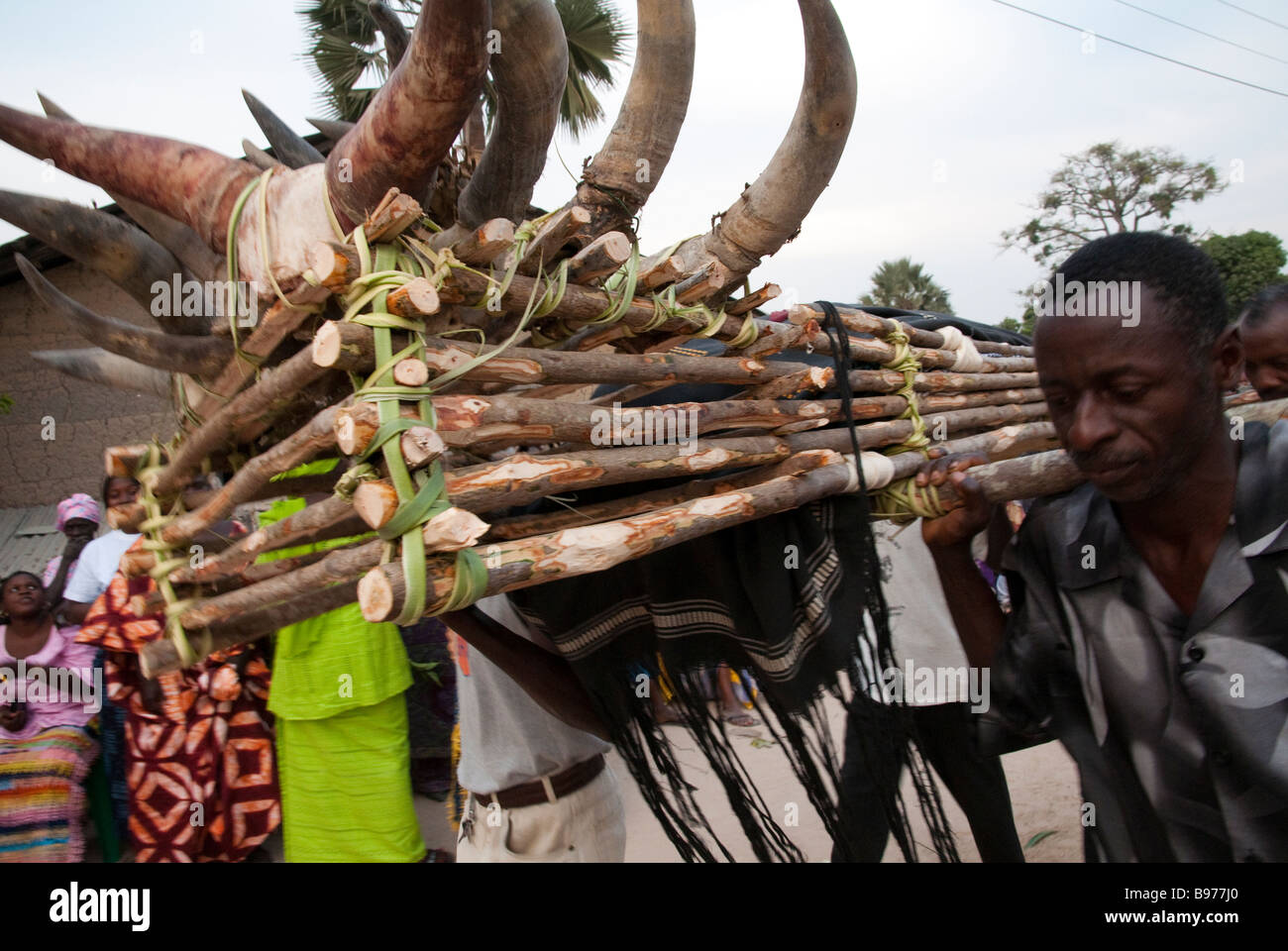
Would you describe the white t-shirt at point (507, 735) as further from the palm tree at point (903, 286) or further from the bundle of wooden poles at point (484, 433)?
the palm tree at point (903, 286)

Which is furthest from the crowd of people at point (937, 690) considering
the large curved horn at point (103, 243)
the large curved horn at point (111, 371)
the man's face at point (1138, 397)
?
the large curved horn at point (103, 243)

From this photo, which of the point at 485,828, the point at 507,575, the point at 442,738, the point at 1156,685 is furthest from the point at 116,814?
the point at 1156,685

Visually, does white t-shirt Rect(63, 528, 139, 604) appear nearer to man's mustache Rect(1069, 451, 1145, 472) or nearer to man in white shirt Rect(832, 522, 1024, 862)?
man in white shirt Rect(832, 522, 1024, 862)

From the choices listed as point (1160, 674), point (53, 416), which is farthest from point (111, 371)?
point (53, 416)

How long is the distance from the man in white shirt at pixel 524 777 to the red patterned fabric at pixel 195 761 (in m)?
1.76

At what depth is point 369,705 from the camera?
3.70 meters

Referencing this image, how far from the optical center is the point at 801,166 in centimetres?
178

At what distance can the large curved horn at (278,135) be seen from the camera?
163cm

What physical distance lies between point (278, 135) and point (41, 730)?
365cm

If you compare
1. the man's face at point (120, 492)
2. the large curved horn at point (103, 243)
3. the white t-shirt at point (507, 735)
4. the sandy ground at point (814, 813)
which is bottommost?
the sandy ground at point (814, 813)

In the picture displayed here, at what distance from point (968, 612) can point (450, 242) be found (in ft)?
4.15

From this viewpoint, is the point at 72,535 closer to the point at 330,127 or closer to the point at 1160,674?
the point at 330,127

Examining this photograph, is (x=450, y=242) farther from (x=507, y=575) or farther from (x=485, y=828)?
(x=485, y=828)

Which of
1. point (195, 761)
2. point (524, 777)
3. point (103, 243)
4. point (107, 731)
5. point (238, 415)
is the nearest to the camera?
point (103, 243)
